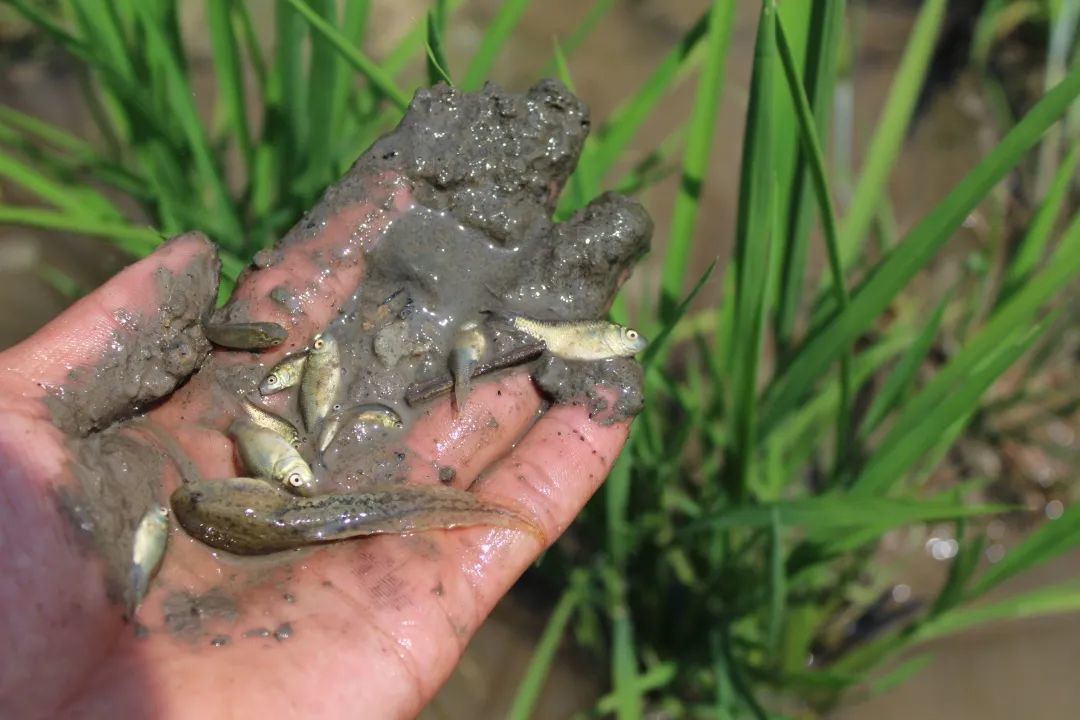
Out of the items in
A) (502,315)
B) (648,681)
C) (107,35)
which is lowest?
(648,681)

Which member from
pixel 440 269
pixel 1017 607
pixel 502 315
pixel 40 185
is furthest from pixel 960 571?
pixel 40 185

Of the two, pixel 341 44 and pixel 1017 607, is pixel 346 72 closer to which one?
pixel 341 44

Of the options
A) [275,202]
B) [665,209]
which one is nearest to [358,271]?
[275,202]

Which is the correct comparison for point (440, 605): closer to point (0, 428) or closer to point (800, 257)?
point (0, 428)

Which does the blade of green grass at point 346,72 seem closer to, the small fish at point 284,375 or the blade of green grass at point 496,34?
the blade of green grass at point 496,34

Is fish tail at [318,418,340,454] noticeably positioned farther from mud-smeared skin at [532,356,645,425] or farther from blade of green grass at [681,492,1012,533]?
blade of green grass at [681,492,1012,533]

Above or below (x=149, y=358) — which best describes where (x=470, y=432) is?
below

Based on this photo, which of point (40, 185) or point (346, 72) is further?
point (346, 72)

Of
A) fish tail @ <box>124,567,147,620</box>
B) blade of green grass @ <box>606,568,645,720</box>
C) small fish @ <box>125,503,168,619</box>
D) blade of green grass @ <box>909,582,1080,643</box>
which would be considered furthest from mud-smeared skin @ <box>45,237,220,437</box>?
blade of green grass @ <box>909,582,1080,643</box>
